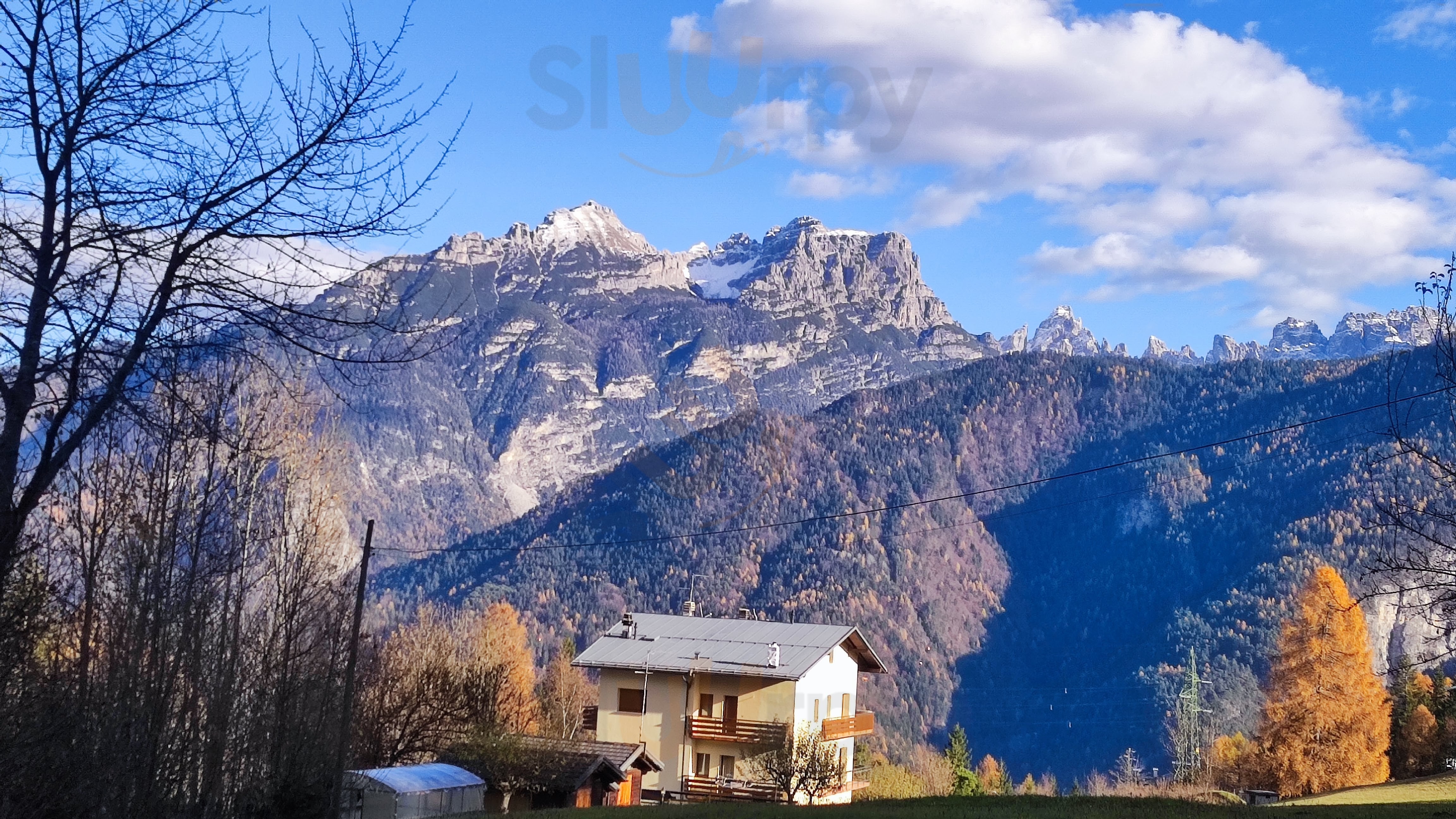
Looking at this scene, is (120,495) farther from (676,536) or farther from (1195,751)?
(676,536)

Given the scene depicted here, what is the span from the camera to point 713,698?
150 feet

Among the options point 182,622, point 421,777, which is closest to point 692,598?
point 421,777

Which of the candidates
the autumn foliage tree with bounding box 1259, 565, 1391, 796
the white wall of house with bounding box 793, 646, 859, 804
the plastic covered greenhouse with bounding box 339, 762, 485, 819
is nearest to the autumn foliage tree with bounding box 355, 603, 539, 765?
the plastic covered greenhouse with bounding box 339, 762, 485, 819

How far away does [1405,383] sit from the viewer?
5354 inches

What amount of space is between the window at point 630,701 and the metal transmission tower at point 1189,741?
899 inches

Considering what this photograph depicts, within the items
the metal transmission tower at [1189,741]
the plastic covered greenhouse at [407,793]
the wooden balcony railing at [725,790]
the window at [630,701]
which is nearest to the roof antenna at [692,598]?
the window at [630,701]

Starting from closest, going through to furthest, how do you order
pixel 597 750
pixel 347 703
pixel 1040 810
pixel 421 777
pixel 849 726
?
pixel 1040 810 → pixel 347 703 → pixel 421 777 → pixel 597 750 → pixel 849 726

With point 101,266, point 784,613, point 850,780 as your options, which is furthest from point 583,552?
point 101,266

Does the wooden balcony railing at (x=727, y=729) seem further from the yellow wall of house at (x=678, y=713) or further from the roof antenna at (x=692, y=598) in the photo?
the roof antenna at (x=692, y=598)

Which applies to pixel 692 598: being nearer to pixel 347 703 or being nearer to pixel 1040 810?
pixel 347 703

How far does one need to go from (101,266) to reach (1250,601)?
134 metres

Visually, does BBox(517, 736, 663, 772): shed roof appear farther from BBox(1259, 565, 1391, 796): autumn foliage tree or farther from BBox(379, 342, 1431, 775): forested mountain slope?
BBox(379, 342, 1431, 775): forested mountain slope

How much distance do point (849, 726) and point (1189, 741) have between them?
949 inches

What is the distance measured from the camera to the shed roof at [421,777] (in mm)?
26016
